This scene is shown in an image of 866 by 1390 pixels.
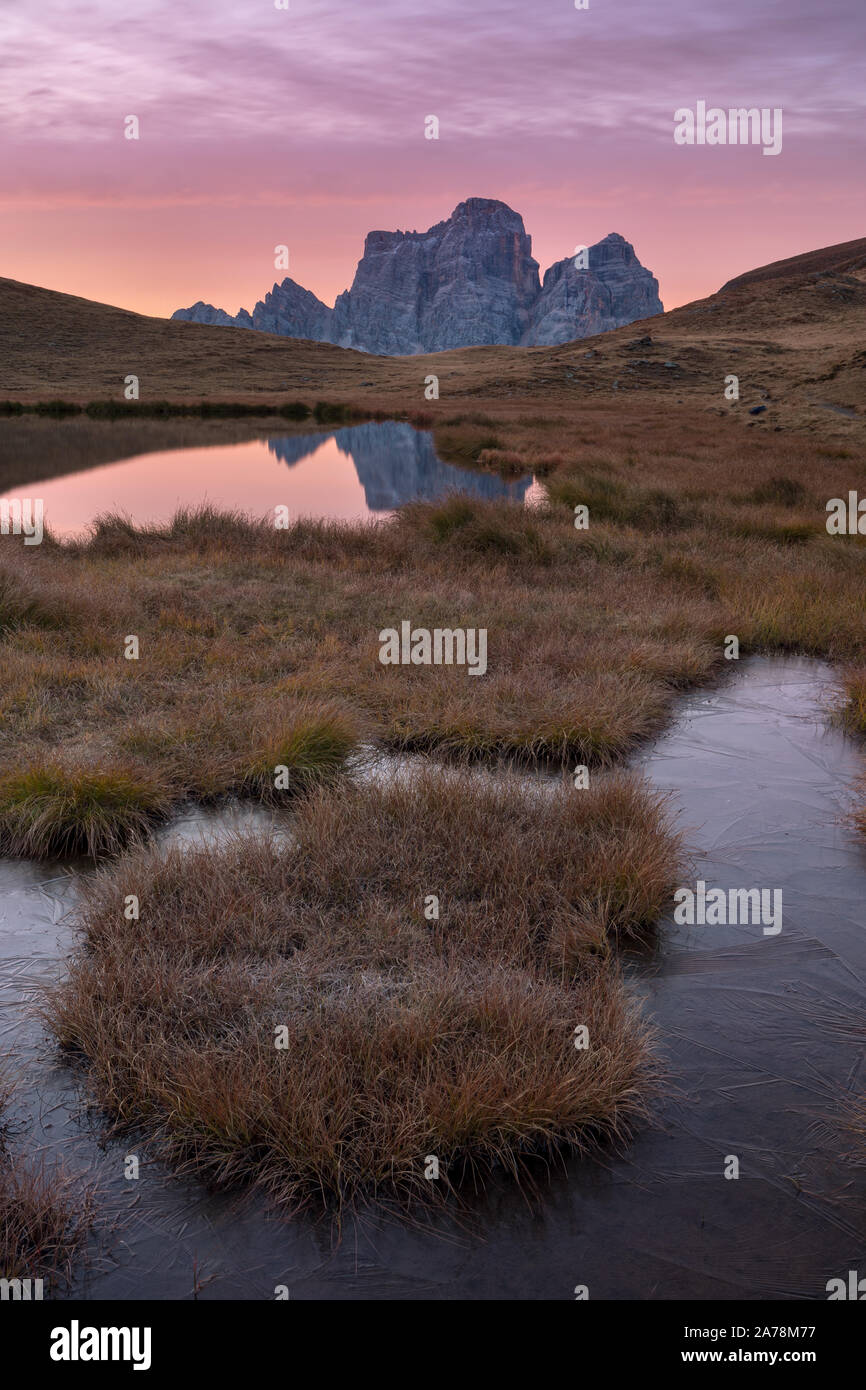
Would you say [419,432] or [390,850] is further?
[419,432]

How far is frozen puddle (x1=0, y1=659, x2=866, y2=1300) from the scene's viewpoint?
2.72 metres

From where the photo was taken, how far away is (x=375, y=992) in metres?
3.71

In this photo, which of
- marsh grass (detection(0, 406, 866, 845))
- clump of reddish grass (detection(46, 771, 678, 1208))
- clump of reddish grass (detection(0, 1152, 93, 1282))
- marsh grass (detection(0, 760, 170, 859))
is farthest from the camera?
marsh grass (detection(0, 406, 866, 845))

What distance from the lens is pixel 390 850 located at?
486 centimetres

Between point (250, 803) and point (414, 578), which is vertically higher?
point (414, 578)

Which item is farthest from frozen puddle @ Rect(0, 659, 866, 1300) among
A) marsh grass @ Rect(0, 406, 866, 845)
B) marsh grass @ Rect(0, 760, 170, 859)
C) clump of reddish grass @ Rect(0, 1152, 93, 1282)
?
marsh grass @ Rect(0, 406, 866, 845)

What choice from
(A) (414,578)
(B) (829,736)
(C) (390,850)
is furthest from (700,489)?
(C) (390,850)

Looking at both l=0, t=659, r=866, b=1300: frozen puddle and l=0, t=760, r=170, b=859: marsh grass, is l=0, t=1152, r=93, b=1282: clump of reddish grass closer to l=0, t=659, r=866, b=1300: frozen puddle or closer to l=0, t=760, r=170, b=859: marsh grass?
l=0, t=659, r=866, b=1300: frozen puddle

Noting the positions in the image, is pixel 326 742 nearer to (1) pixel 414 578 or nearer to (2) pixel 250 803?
(2) pixel 250 803

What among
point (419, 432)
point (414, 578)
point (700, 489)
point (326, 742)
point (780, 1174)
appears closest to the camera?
point (780, 1174)

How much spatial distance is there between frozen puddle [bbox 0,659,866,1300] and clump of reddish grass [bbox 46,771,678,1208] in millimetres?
143

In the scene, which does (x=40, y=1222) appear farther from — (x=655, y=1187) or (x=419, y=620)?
(x=419, y=620)

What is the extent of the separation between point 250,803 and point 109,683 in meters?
2.22

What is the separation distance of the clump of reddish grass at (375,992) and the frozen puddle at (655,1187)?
0.47ft
